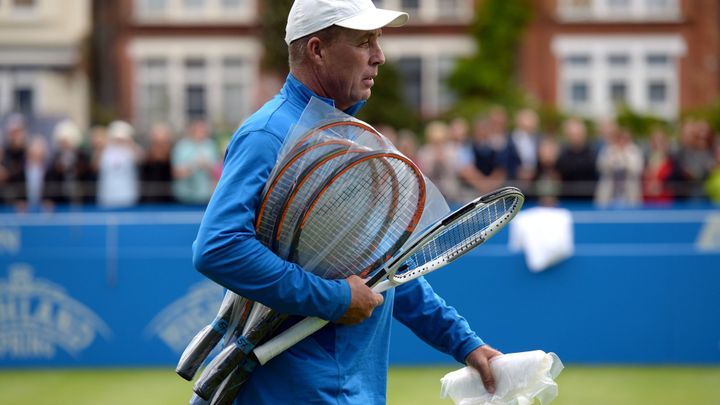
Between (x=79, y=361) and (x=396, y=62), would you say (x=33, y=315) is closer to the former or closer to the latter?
(x=79, y=361)

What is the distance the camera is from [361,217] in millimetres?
3434

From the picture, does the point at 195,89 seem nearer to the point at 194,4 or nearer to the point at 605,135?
the point at 194,4

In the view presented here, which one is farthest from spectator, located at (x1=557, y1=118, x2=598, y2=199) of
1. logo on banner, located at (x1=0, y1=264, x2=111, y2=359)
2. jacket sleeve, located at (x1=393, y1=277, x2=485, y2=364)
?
jacket sleeve, located at (x1=393, y1=277, x2=485, y2=364)

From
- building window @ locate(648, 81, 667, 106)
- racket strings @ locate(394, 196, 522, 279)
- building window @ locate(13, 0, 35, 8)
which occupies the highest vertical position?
building window @ locate(13, 0, 35, 8)

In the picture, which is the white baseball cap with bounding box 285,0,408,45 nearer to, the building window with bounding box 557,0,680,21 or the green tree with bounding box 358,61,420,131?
the green tree with bounding box 358,61,420,131

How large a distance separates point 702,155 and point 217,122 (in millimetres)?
18573

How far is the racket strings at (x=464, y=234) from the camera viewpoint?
3617 millimetres

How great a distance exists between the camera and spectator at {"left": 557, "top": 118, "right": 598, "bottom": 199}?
13.9 meters

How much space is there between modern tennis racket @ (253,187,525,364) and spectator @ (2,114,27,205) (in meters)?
11.3

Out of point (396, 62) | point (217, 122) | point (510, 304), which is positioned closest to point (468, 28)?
point (396, 62)

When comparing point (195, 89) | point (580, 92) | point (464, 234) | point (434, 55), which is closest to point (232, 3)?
point (195, 89)

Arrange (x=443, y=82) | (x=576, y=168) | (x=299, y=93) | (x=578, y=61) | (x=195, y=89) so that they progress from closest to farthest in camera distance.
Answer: (x=299, y=93), (x=576, y=168), (x=578, y=61), (x=443, y=82), (x=195, y=89)

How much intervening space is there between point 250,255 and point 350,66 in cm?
66

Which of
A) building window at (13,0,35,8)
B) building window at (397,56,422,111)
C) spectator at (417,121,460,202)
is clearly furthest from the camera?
building window at (397,56,422,111)
